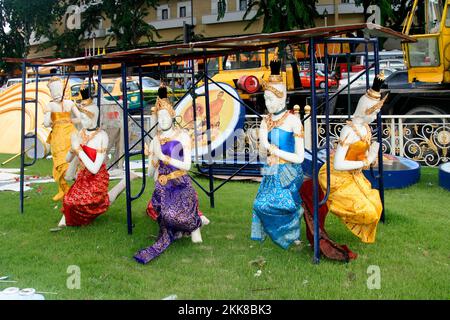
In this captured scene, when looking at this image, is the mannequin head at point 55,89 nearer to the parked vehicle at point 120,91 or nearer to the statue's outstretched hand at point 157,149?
the statue's outstretched hand at point 157,149

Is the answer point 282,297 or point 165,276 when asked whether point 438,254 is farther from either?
point 165,276

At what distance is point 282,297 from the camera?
4316 millimetres

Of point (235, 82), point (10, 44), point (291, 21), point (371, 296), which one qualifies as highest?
point (10, 44)

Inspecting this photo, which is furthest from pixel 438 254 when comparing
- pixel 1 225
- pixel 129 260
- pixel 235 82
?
pixel 235 82

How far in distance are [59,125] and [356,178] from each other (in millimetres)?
4376

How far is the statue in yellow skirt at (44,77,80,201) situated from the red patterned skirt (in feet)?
3.91

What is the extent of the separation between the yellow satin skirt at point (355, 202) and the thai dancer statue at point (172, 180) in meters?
1.34

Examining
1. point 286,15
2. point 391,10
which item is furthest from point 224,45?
point 391,10

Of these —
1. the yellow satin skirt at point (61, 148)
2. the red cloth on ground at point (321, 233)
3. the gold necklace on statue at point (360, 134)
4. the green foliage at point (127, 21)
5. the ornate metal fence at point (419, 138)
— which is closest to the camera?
the red cloth on ground at point (321, 233)

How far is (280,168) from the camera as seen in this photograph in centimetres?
523

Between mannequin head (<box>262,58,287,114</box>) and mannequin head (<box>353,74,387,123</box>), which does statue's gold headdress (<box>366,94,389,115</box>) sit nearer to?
mannequin head (<box>353,74,387,123</box>)

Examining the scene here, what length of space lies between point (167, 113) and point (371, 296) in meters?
2.61

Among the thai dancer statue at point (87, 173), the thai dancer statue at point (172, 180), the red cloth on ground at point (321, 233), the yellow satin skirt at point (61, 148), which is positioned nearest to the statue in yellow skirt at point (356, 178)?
the red cloth on ground at point (321, 233)

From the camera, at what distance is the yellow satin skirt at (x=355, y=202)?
5148 millimetres
